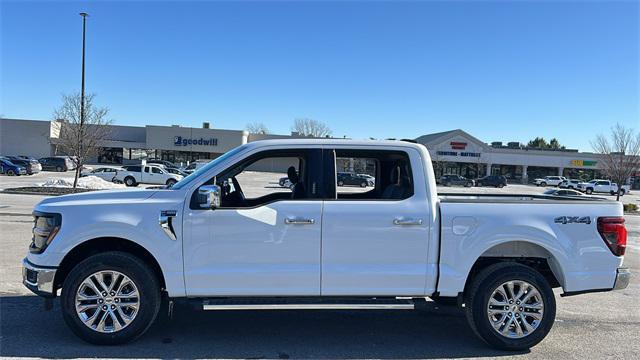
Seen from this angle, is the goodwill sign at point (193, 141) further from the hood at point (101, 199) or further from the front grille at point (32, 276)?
the front grille at point (32, 276)

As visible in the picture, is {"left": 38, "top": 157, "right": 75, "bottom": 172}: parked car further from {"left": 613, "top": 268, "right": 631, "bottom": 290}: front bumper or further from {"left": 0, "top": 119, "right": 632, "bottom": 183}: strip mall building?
{"left": 613, "top": 268, "right": 631, "bottom": 290}: front bumper

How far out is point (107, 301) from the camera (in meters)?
3.98

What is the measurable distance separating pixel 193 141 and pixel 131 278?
57.2 meters

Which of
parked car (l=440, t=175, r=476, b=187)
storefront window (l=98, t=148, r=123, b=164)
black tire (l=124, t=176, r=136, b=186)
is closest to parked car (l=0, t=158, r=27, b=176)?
black tire (l=124, t=176, r=136, b=186)

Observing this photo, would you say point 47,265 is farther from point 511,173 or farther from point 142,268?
point 511,173

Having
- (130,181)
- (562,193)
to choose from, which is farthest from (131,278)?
(130,181)

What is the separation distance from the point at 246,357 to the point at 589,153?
75.2m

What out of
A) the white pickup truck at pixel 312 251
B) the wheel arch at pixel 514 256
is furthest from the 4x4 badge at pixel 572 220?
the wheel arch at pixel 514 256

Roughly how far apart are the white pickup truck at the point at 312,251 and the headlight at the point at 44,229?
0.01 m

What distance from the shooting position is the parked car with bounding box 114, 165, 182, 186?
3127 centimetres

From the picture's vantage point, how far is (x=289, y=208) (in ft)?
13.3

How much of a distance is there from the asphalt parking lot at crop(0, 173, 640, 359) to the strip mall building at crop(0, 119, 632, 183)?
5196 cm

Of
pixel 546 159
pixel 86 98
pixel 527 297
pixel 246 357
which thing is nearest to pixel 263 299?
pixel 246 357

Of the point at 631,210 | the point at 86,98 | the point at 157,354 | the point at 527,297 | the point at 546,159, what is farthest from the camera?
the point at 546,159
